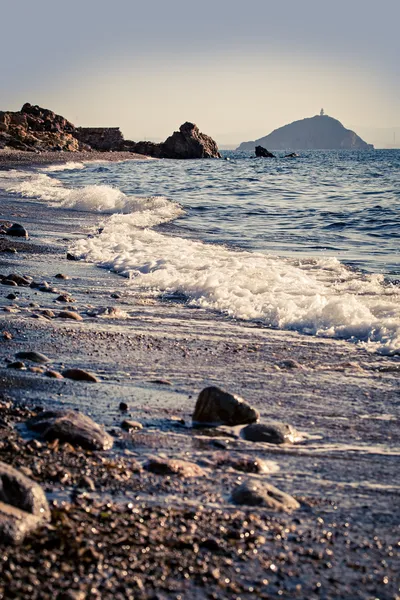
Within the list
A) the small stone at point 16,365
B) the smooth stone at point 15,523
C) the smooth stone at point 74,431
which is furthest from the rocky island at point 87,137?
the smooth stone at point 15,523

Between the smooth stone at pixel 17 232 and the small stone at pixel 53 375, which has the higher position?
the smooth stone at pixel 17 232

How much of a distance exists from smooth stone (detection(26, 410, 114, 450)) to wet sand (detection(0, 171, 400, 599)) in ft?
0.25

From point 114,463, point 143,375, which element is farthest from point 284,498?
point 143,375

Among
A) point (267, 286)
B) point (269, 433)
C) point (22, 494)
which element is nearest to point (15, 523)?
point (22, 494)

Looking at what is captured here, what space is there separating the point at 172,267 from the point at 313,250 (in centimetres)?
422

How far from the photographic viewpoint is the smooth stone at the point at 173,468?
332 centimetres

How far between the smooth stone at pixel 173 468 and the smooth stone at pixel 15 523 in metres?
0.76

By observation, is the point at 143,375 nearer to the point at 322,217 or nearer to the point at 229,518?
the point at 229,518

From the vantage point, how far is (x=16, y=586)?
7.47 ft

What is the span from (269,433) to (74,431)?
106 cm

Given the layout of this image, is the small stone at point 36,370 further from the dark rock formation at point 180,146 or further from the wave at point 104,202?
the dark rock formation at point 180,146

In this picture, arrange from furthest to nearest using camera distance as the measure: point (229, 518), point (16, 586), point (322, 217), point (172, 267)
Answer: point (322, 217)
point (172, 267)
point (229, 518)
point (16, 586)

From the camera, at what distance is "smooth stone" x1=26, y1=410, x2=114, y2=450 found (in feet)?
11.6

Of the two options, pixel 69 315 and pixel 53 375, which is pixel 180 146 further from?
pixel 53 375
